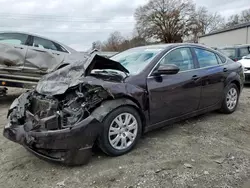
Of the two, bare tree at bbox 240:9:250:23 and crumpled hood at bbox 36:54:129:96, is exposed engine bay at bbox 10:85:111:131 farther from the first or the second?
bare tree at bbox 240:9:250:23

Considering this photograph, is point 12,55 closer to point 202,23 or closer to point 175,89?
point 175,89

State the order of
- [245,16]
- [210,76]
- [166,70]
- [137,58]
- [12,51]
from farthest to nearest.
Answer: [245,16], [12,51], [210,76], [137,58], [166,70]

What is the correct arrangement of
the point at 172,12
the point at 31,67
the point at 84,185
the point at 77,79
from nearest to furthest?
the point at 84,185, the point at 77,79, the point at 31,67, the point at 172,12

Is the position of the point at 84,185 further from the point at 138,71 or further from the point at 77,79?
the point at 138,71

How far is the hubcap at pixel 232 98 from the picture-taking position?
5.23 m

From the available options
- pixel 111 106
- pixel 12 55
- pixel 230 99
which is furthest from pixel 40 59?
pixel 230 99

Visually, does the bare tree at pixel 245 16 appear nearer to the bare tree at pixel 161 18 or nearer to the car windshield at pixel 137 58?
the bare tree at pixel 161 18

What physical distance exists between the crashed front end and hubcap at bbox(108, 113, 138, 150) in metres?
0.29

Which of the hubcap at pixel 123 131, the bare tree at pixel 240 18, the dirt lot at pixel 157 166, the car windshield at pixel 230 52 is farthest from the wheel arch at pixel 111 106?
the bare tree at pixel 240 18

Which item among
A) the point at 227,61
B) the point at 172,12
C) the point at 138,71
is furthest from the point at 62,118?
the point at 172,12

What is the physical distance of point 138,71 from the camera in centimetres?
375

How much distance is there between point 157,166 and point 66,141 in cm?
112

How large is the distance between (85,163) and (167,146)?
1.22 metres

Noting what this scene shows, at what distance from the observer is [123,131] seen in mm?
3375
